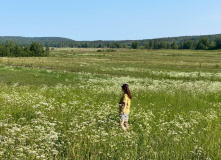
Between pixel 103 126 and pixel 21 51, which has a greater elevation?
pixel 21 51

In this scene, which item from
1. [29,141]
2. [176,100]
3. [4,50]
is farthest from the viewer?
[4,50]

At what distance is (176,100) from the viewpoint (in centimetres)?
1630

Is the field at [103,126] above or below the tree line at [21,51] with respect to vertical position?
Answer: below

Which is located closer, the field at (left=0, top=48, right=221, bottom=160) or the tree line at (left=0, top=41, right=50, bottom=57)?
the field at (left=0, top=48, right=221, bottom=160)

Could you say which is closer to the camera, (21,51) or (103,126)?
(103,126)

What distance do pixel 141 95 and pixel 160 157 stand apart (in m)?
12.6

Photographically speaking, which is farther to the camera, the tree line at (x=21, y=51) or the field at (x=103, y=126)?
the tree line at (x=21, y=51)

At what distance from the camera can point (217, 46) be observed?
584 ft

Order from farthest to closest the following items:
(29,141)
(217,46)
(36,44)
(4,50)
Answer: (217,46)
(36,44)
(4,50)
(29,141)

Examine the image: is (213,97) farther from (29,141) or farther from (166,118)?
(29,141)

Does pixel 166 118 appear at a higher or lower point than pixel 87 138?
lower

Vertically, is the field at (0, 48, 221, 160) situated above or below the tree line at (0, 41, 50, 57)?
below

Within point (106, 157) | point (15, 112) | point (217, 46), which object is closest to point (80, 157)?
point (106, 157)

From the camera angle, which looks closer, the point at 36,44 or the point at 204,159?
the point at 204,159
